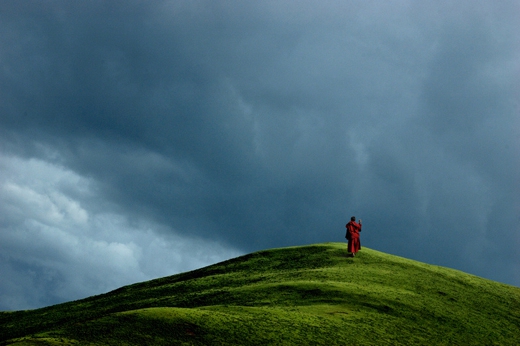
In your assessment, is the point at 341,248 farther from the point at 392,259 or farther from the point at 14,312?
the point at 14,312

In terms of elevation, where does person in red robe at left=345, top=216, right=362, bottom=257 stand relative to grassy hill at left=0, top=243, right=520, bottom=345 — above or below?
above

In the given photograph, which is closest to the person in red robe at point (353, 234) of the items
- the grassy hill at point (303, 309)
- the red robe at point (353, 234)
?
the red robe at point (353, 234)

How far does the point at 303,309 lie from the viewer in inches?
1172

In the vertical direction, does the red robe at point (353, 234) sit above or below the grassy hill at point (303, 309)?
above

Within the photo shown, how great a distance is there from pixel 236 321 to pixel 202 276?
26386 millimetres

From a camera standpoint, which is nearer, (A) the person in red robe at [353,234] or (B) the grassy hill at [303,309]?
(B) the grassy hill at [303,309]

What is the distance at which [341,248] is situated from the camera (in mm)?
51938

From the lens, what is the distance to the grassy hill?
78.1 ft

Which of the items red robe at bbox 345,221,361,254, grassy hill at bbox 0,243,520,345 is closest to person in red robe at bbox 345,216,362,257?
red robe at bbox 345,221,361,254

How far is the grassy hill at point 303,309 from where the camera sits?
78.1 feet

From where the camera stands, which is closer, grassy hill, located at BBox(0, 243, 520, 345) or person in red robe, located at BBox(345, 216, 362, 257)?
grassy hill, located at BBox(0, 243, 520, 345)

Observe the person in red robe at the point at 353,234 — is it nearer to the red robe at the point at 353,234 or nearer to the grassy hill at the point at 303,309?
the red robe at the point at 353,234

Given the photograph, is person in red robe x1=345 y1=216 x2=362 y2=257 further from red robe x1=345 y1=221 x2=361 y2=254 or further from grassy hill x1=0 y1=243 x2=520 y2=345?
grassy hill x1=0 y1=243 x2=520 y2=345

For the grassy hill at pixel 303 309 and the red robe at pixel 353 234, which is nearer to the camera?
the grassy hill at pixel 303 309
